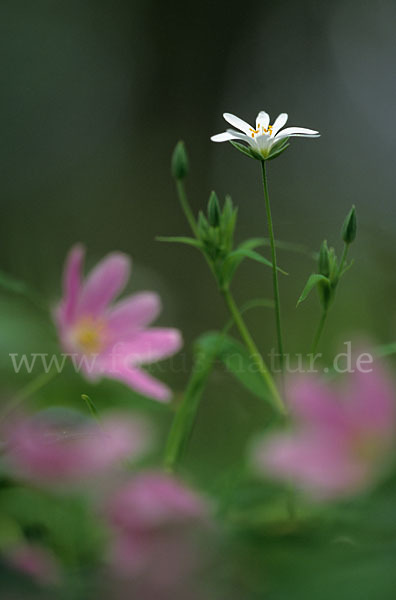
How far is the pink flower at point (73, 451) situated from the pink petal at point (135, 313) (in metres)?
0.17

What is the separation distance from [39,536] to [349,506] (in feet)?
0.40

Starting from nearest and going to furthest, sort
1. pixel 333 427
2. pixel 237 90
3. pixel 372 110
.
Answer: pixel 333 427, pixel 372 110, pixel 237 90

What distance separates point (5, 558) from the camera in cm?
21

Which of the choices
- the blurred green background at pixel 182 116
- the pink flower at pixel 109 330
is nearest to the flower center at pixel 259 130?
the pink flower at pixel 109 330

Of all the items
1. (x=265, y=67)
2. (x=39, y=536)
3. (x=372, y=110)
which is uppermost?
(x=265, y=67)

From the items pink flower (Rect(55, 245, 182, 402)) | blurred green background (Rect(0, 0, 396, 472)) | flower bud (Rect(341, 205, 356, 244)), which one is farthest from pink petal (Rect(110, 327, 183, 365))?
blurred green background (Rect(0, 0, 396, 472))

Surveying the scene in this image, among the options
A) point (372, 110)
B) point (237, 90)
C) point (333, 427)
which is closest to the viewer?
point (333, 427)

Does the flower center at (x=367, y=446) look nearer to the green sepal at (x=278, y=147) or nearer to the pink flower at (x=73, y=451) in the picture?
the pink flower at (x=73, y=451)

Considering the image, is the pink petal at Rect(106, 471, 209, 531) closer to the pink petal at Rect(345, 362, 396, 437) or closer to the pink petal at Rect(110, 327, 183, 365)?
the pink petal at Rect(345, 362, 396, 437)

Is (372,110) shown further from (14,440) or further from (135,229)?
(14,440)

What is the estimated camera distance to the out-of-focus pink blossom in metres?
0.20

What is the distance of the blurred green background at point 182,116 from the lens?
12.0ft

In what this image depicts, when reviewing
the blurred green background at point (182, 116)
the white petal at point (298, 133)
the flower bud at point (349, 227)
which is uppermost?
the blurred green background at point (182, 116)

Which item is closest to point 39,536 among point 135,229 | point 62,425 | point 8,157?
point 62,425
